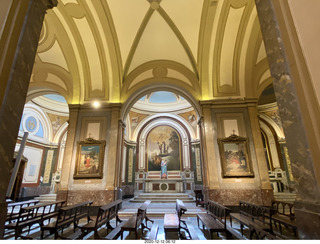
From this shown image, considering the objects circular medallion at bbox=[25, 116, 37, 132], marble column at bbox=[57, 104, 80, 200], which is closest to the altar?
marble column at bbox=[57, 104, 80, 200]

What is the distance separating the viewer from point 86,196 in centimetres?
664

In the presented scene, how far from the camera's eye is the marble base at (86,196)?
655cm

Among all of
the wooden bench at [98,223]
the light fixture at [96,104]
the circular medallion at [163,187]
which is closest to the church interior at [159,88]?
the light fixture at [96,104]

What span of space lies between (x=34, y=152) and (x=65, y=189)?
7.28 metres

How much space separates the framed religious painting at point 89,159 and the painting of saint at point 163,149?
22.6 feet

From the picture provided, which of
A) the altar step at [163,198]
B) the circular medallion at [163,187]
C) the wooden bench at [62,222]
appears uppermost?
the circular medallion at [163,187]

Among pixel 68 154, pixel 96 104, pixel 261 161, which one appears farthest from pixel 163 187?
pixel 96 104

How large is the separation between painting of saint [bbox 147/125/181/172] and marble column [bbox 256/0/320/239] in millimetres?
11865

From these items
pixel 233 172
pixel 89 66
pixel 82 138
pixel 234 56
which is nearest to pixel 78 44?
pixel 89 66

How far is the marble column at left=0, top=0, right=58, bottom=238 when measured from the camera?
1.66 m

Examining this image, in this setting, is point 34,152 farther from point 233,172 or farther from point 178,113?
point 233,172

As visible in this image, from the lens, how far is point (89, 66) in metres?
7.73

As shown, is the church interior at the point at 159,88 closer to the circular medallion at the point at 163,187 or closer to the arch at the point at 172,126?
the circular medallion at the point at 163,187

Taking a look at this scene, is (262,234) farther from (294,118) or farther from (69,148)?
(69,148)
